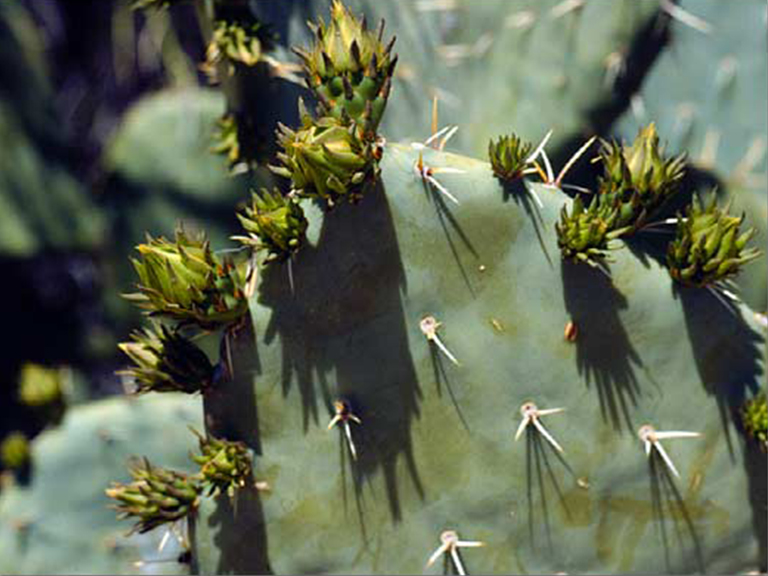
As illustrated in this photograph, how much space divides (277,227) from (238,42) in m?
0.45

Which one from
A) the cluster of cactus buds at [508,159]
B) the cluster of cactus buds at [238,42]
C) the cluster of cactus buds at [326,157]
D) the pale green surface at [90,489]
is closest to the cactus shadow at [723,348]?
the cluster of cactus buds at [508,159]

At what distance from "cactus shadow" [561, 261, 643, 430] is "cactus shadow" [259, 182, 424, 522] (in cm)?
19

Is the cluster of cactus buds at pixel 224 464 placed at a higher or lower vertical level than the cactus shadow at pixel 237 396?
lower

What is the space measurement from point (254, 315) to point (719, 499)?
1.95 feet

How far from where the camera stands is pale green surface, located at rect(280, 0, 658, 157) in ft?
5.07

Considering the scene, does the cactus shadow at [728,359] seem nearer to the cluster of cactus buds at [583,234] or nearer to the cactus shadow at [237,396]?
the cluster of cactus buds at [583,234]

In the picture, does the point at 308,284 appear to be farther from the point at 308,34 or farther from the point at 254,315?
the point at 308,34

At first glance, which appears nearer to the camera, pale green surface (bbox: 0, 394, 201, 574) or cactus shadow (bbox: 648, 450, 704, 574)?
cactus shadow (bbox: 648, 450, 704, 574)

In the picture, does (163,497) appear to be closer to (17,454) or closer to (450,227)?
(450,227)

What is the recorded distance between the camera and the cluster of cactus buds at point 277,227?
3.24ft

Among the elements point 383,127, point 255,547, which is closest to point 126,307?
point 383,127

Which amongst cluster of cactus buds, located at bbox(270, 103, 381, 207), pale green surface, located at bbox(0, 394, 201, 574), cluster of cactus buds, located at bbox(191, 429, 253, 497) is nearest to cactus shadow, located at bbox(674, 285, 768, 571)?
cluster of cactus buds, located at bbox(270, 103, 381, 207)

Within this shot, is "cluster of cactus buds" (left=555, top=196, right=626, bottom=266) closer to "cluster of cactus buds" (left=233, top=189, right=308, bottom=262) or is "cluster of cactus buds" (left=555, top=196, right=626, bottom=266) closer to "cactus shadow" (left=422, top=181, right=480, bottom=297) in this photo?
"cactus shadow" (left=422, top=181, right=480, bottom=297)

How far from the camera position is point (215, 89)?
2.35 metres
